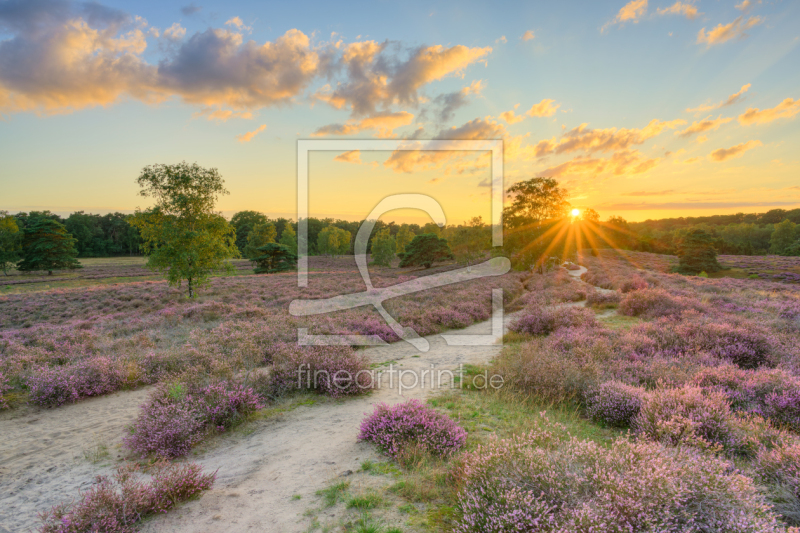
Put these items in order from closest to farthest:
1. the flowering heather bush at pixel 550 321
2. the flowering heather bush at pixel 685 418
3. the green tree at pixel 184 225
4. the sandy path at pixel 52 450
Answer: the sandy path at pixel 52 450 < the flowering heather bush at pixel 685 418 < the flowering heather bush at pixel 550 321 < the green tree at pixel 184 225

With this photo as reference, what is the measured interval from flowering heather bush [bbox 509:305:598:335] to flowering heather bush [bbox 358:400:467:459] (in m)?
8.48

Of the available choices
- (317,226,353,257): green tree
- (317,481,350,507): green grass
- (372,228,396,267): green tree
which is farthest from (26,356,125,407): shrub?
(317,226,353,257): green tree

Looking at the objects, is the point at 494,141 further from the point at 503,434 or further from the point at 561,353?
the point at 503,434

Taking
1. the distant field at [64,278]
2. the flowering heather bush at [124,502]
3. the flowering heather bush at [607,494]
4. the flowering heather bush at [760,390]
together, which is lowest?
the distant field at [64,278]

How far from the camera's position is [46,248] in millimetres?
50312

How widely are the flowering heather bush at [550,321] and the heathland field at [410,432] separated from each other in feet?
1.69

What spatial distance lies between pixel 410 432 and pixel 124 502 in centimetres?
361

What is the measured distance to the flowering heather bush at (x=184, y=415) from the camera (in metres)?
5.29

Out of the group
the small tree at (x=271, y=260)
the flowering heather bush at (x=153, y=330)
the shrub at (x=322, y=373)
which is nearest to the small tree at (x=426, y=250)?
the small tree at (x=271, y=260)

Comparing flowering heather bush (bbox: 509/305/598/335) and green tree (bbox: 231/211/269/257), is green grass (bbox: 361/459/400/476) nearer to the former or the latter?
flowering heather bush (bbox: 509/305/598/335)

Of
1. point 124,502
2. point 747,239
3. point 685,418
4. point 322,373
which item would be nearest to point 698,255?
point 685,418

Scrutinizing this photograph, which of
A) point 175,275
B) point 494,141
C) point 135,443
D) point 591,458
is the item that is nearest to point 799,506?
point 591,458

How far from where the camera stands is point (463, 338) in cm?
1334

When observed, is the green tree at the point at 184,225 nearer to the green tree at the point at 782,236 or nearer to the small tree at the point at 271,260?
the small tree at the point at 271,260
